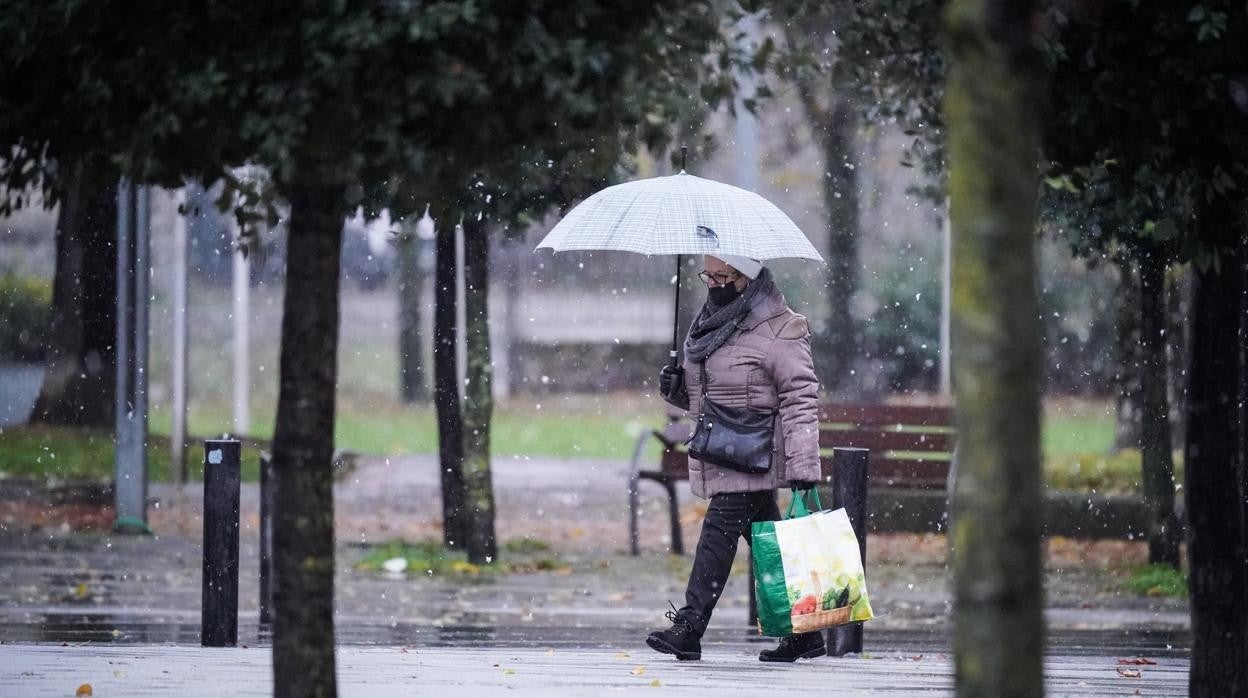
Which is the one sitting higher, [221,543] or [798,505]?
[798,505]

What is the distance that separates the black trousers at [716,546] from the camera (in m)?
7.27

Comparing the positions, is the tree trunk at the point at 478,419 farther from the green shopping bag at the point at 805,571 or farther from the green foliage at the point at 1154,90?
the green foliage at the point at 1154,90


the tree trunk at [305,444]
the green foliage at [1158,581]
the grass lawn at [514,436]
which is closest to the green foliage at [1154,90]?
the tree trunk at [305,444]

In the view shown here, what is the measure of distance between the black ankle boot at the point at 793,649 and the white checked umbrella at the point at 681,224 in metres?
1.27

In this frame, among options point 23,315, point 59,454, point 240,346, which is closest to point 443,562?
point 59,454

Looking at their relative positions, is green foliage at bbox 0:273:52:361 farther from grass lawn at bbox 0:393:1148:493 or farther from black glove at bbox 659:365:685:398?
black glove at bbox 659:365:685:398

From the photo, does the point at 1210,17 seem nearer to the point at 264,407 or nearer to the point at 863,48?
the point at 863,48

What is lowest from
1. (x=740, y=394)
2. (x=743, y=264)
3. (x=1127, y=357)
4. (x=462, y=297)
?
(x=740, y=394)

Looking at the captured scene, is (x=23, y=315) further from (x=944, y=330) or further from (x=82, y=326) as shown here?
(x=944, y=330)

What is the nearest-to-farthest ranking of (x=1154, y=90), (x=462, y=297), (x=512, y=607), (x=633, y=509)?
1. (x=1154, y=90)
2. (x=512, y=607)
3. (x=633, y=509)
4. (x=462, y=297)

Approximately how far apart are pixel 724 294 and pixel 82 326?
1094 centimetres

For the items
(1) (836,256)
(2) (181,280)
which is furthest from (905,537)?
(1) (836,256)

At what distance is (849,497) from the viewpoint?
25.9 ft

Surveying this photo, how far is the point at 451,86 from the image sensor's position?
15.3 feet
